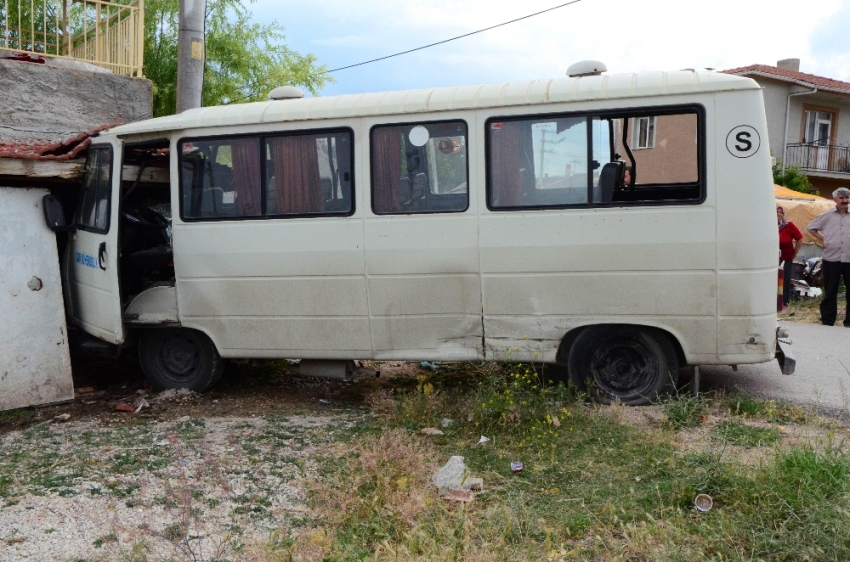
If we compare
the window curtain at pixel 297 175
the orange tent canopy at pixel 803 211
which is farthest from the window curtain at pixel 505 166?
the orange tent canopy at pixel 803 211

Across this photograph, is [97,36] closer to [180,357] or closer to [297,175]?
[180,357]

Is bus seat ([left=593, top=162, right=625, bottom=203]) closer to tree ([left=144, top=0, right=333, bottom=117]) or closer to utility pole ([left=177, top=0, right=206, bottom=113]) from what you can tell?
utility pole ([left=177, top=0, right=206, bottom=113])

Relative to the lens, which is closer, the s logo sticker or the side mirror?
the s logo sticker

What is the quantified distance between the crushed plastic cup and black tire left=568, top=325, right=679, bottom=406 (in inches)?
84.0

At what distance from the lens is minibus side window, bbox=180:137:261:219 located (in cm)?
700

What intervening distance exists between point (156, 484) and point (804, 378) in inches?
234

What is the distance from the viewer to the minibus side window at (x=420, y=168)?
6.61 meters

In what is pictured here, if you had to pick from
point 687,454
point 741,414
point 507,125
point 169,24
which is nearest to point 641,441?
point 687,454

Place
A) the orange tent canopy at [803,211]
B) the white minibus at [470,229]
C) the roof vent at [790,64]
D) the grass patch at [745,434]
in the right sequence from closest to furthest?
the grass patch at [745,434], the white minibus at [470,229], the orange tent canopy at [803,211], the roof vent at [790,64]

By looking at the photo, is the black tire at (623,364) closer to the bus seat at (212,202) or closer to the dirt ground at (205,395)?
the dirt ground at (205,395)

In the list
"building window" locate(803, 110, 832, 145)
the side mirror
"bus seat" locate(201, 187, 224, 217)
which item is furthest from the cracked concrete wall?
"building window" locate(803, 110, 832, 145)

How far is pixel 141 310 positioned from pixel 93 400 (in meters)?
1.10

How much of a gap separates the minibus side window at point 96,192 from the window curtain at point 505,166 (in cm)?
334

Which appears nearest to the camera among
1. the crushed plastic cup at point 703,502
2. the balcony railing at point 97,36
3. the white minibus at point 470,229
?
the crushed plastic cup at point 703,502
